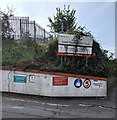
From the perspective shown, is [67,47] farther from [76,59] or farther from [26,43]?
[26,43]

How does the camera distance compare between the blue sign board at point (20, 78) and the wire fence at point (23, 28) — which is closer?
the blue sign board at point (20, 78)

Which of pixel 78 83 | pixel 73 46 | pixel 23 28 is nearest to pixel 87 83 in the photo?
pixel 78 83

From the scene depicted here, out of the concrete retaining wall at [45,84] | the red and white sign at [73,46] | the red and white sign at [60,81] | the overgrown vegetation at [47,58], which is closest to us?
the concrete retaining wall at [45,84]

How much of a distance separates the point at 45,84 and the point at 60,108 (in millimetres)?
3132

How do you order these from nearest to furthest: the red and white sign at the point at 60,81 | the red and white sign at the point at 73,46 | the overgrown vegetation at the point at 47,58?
1. the red and white sign at the point at 60,81
2. the overgrown vegetation at the point at 47,58
3. the red and white sign at the point at 73,46

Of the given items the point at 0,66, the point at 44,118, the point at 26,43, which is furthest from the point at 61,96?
the point at 26,43

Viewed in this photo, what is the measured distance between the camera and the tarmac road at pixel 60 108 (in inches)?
397

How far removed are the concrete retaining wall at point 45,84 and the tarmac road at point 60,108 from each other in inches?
14.1

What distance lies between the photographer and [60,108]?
38.8 feet

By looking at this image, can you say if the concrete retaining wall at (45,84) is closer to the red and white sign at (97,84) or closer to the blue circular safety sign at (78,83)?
the blue circular safety sign at (78,83)

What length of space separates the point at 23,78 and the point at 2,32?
6806 millimetres

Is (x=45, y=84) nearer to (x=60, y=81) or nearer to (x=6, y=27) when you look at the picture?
(x=60, y=81)

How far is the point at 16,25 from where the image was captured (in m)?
21.2

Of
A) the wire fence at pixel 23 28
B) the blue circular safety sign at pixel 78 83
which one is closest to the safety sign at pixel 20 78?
the blue circular safety sign at pixel 78 83
